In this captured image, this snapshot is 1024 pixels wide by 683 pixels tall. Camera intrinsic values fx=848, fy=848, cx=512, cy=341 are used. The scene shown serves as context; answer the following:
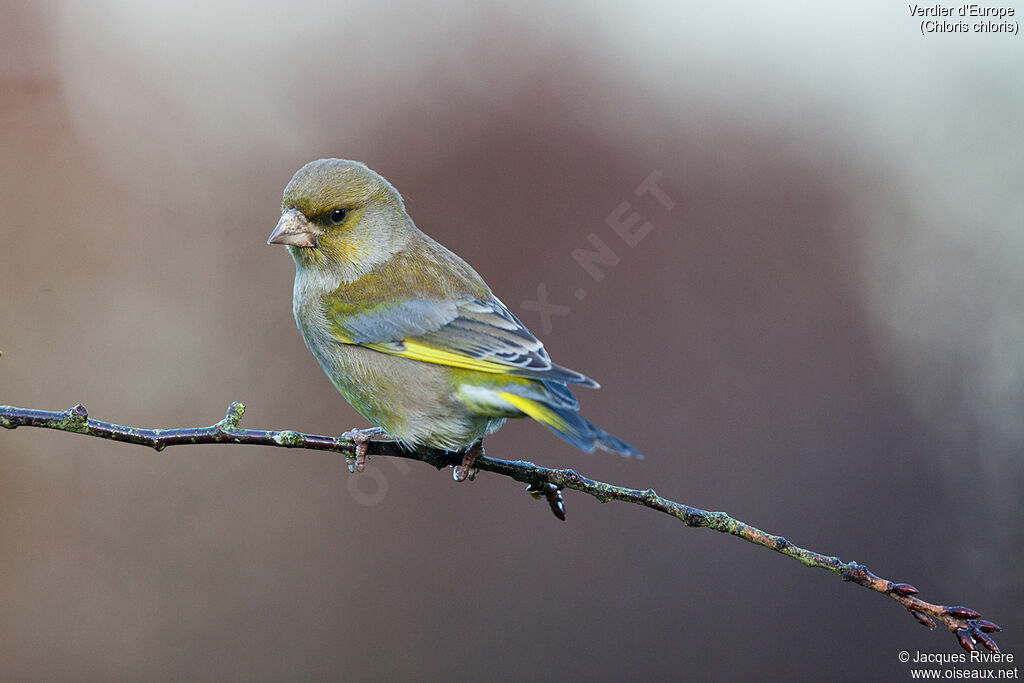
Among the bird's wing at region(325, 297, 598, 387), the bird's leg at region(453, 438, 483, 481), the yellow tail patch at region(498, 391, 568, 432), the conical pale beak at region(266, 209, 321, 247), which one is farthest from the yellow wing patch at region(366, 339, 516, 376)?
the conical pale beak at region(266, 209, 321, 247)

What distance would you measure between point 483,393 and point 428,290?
54cm

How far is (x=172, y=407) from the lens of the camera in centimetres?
629

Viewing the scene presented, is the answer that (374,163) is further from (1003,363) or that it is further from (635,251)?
(1003,363)

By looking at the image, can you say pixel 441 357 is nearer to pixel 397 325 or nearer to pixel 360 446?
pixel 397 325

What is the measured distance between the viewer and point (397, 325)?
3244mm

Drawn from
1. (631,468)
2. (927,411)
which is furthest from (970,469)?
(631,468)

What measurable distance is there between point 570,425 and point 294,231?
124cm

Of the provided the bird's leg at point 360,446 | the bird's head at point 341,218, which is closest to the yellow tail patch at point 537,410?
the bird's leg at point 360,446

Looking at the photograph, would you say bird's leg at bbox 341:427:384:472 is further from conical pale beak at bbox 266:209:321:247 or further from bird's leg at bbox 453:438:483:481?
conical pale beak at bbox 266:209:321:247

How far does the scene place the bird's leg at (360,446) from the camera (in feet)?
9.32

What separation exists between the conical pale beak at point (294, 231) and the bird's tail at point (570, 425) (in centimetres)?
91

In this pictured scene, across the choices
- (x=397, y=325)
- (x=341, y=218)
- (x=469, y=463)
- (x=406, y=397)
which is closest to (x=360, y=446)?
(x=406, y=397)

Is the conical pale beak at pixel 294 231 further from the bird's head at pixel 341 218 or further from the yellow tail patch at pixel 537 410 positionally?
the yellow tail patch at pixel 537 410

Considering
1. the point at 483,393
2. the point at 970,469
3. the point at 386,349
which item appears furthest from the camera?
the point at 970,469
